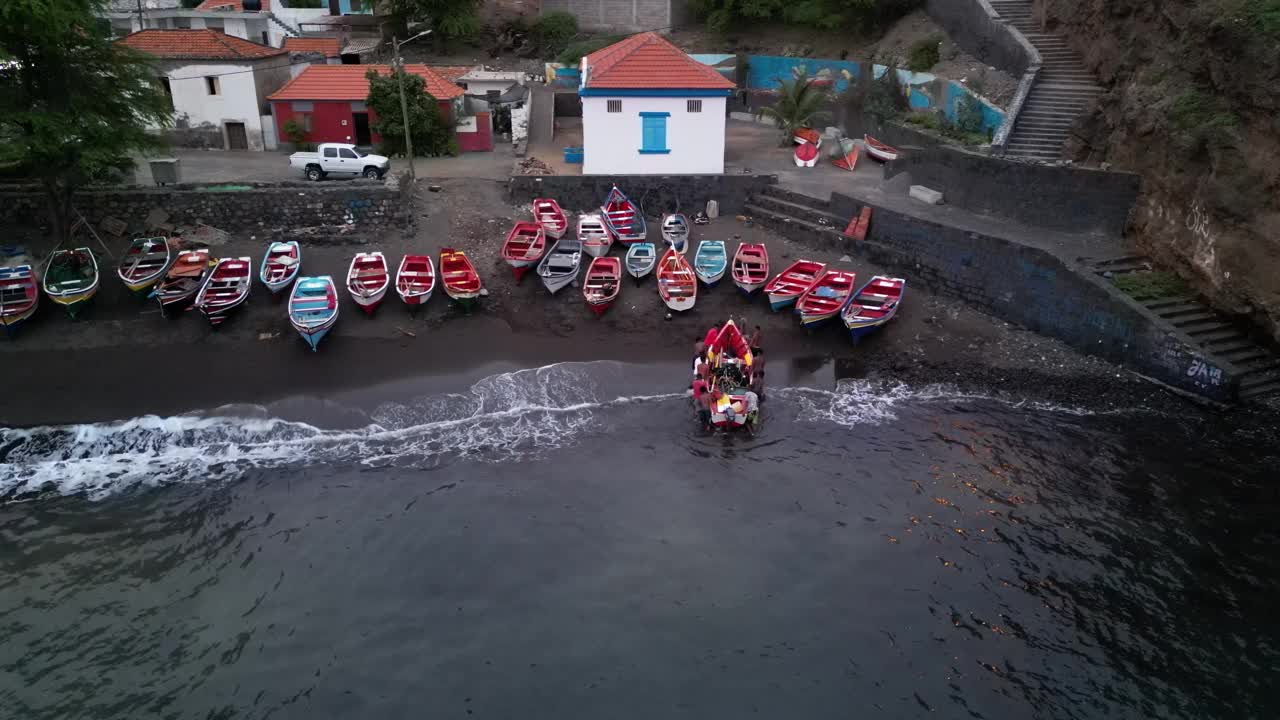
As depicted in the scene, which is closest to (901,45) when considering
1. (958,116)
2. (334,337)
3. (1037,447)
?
(958,116)

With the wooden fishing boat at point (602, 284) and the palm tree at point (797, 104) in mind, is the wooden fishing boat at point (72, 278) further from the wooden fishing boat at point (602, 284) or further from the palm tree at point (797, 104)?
the palm tree at point (797, 104)

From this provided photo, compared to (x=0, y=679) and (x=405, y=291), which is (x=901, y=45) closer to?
(x=405, y=291)

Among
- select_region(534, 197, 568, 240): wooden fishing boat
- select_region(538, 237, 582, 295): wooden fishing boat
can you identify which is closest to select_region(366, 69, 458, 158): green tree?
select_region(534, 197, 568, 240): wooden fishing boat

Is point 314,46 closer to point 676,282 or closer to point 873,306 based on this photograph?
point 676,282

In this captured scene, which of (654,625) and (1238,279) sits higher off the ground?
(1238,279)

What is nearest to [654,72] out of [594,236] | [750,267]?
[594,236]

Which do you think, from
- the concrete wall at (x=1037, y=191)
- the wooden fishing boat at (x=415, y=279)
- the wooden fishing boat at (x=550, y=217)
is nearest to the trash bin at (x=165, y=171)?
the wooden fishing boat at (x=415, y=279)
